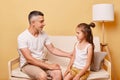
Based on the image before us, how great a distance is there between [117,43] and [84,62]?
1.04m

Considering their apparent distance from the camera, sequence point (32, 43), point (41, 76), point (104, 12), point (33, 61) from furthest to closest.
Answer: point (104, 12) → point (32, 43) → point (33, 61) → point (41, 76)

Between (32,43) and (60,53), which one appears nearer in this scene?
(32,43)

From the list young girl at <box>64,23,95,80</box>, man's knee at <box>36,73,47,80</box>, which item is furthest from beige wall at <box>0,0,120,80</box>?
man's knee at <box>36,73,47,80</box>

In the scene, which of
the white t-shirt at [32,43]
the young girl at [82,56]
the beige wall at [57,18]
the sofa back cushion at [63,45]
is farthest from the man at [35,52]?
the beige wall at [57,18]

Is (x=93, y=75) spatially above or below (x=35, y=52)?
below

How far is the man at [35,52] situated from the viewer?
8.93ft

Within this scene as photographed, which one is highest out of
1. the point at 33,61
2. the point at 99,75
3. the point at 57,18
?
the point at 57,18

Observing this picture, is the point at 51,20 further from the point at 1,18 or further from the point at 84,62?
the point at 84,62

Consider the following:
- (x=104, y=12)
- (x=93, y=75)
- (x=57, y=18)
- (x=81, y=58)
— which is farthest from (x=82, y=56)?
(x=57, y=18)

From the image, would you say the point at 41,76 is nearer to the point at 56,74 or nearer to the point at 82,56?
the point at 56,74

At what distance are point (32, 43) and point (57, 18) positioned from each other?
0.90 metres

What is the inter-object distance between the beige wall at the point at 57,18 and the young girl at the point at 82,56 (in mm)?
810

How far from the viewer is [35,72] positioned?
269 centimetres

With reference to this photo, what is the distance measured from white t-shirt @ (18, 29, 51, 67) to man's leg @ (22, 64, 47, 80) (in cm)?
13
